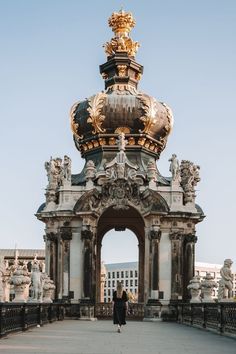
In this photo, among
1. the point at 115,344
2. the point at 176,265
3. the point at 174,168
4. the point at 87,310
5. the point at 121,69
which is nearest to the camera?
the point at 115,344

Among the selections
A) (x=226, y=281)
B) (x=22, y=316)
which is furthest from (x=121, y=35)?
(x=22, y=316)

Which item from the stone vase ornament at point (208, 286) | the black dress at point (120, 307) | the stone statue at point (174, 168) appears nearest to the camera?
the black dress at point (120, 307)

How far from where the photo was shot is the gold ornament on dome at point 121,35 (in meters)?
52.2

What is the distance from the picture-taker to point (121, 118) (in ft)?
157

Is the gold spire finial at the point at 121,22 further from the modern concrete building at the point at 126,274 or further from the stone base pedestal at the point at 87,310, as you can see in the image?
the modern concrete building at the point at 126,274

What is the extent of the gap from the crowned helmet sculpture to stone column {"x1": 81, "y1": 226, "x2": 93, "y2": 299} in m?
6.62

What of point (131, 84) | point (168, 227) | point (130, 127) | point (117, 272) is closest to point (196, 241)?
point (168, 227)

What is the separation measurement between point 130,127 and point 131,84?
4.44m

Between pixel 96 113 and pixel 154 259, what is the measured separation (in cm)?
1069

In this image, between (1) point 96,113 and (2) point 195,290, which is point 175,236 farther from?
(1) point 96,113

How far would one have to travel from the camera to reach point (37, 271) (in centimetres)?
3569

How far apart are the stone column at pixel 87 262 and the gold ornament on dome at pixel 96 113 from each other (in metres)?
7.74

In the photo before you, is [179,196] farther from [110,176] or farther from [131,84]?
[131,84]

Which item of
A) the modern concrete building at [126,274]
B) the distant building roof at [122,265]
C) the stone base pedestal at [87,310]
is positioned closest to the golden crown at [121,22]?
the stone base pedestal at [87,310]
